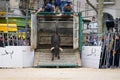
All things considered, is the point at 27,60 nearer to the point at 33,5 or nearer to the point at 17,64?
the point at 17,64

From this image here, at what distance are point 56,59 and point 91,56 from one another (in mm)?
1939

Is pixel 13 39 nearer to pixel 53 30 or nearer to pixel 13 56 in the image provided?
pixel 13 56

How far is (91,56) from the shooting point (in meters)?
28.7

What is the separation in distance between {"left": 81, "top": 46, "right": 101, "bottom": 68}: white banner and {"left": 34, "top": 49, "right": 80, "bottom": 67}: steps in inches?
20.3

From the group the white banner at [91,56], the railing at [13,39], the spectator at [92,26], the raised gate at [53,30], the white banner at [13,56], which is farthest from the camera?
the spectator at [92,26]

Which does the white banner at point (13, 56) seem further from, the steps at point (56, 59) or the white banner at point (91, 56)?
the white banner at point (91, 56)

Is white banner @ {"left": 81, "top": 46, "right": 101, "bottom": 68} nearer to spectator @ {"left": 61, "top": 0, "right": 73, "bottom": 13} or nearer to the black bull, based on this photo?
the black bull

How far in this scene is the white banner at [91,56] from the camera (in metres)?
28.1

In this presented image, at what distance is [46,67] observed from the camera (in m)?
28.6

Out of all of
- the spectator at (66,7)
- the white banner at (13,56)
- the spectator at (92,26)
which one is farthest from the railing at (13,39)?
the spectator at (92,26)

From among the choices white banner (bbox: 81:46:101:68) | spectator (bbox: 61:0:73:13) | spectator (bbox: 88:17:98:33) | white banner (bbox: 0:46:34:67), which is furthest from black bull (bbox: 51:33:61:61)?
spectator (bbox: 88:17:98:33)

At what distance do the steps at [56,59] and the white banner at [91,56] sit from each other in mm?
515

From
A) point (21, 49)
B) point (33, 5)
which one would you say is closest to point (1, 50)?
point (21, 49)

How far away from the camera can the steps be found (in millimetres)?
28531
